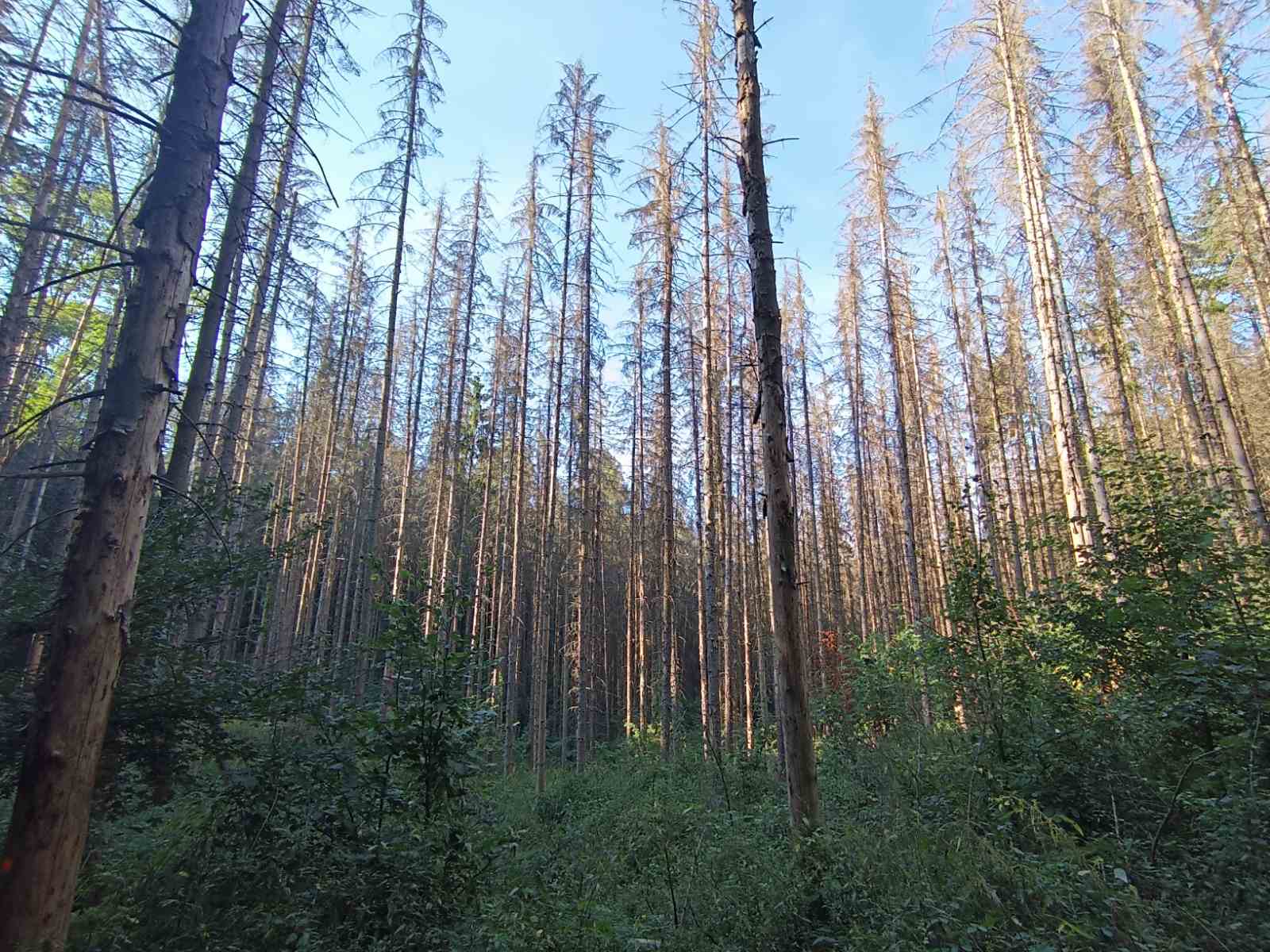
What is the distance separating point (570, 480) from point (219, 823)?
17.2 meters

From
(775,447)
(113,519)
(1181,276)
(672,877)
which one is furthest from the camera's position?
(1181,276)

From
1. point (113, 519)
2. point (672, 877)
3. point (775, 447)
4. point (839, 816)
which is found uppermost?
point (775, 447)

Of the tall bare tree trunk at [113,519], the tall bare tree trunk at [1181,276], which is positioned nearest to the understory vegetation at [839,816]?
the tall bare tree trunk at [113,519]

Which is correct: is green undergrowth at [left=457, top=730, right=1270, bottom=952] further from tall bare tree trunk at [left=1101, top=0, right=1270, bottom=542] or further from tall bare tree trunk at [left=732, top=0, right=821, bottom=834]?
tall bare tree trunk at [left=1101, top=0, right=1270, bottom=542]

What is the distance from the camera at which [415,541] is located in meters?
28.0

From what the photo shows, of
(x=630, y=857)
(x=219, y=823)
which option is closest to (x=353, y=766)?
(x=219, y=823)

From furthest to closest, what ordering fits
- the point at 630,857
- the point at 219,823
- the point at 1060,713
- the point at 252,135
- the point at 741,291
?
the point at 741,291 < the point at 252,135 < the point at 630,857 < the point at 1060,713 < the point at 219,823

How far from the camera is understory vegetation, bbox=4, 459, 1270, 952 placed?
136 inches

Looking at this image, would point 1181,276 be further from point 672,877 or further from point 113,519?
point 113,519

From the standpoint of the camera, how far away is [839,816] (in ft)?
18.7

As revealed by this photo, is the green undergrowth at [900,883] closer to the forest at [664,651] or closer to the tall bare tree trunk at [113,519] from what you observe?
the forest at [664,651]

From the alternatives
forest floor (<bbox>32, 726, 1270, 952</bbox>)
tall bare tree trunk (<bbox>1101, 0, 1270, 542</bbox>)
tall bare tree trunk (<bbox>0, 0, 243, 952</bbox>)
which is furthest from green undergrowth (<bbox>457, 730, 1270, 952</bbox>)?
tall bare tree trunk (<bbox>1101, 0, 1270, 542</bbox>)

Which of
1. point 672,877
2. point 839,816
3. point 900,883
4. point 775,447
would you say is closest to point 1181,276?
point 775,447

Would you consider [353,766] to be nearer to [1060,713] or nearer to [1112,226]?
[1060,713]
